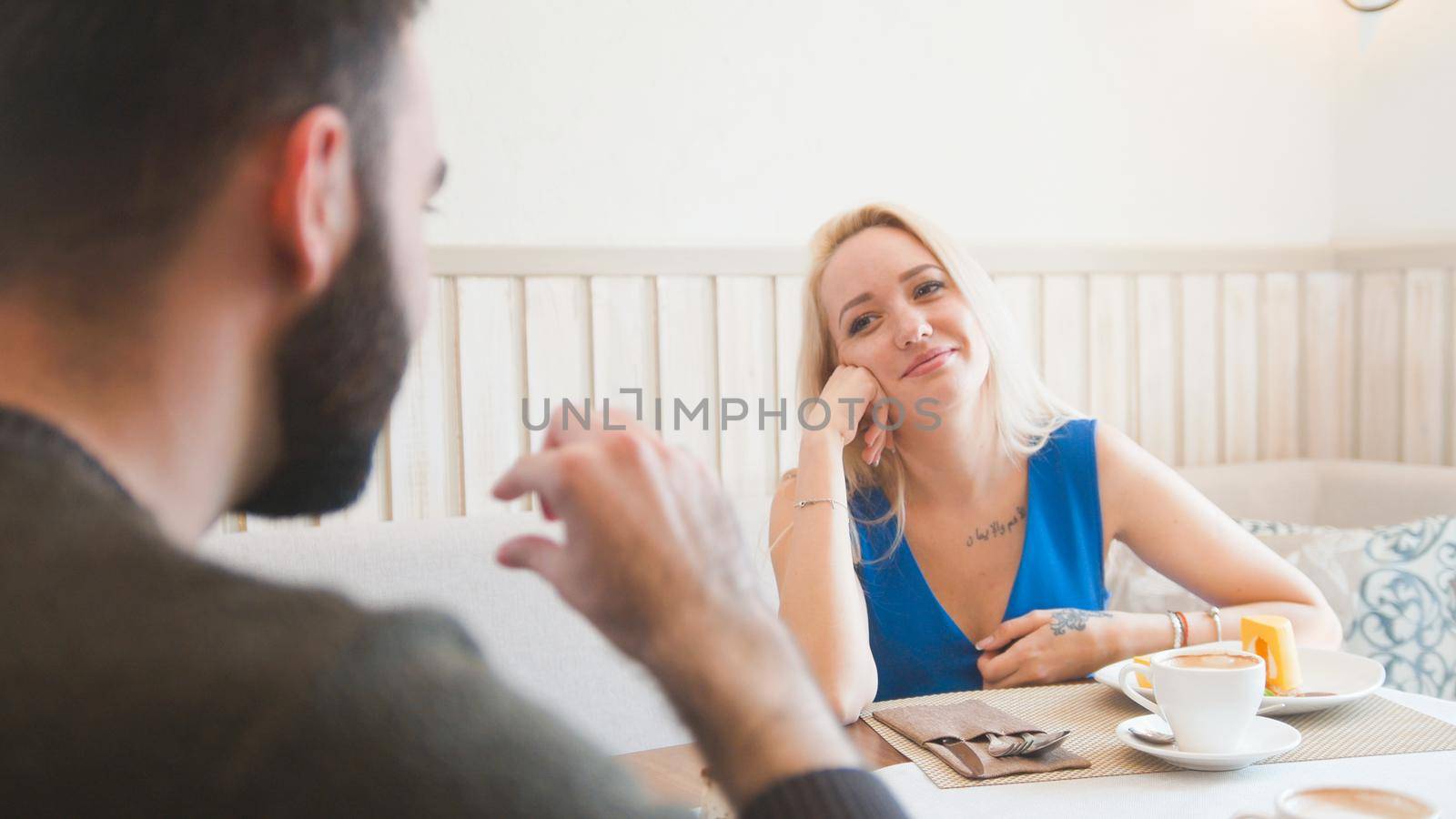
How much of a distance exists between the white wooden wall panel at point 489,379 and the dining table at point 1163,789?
1.23m

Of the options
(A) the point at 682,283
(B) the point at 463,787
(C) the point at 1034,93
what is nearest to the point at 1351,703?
(B) the point at 463,787

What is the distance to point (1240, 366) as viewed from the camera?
2.92 metres

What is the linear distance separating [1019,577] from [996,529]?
11 cm

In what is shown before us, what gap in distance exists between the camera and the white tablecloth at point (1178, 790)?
3.18ft

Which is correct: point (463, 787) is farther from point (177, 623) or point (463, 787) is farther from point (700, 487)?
point (700, 487)

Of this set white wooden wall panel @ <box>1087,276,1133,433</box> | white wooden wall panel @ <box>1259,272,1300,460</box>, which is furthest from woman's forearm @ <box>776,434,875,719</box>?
white wooden wall panel @ <box>1259,272,1300,460</box>

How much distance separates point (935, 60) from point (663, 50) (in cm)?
62

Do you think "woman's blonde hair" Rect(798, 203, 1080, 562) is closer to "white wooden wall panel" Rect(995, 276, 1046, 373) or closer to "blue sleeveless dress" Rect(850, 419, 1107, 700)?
"blue sleeveless dress" Rect(850, 419, 1107, 700)

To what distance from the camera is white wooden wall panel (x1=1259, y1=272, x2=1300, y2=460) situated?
295 centimetres

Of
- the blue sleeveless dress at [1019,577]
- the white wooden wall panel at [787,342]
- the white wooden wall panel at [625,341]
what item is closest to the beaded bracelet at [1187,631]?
the blue sleeveless dress at [1019,577]

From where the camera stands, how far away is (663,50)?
93.4 inches

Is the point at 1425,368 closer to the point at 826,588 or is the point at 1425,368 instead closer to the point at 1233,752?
the point at 826,588

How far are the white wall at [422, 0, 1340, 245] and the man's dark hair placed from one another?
5.61ft

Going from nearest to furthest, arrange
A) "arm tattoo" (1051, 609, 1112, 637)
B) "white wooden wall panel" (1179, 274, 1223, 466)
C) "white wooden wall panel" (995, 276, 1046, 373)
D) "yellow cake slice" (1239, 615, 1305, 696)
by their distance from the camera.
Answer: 1. "yellow cake slice" (1239, 615, 1305, 696)
2. "arm tattoo" (1051, 609, 1112, 637)
3. "white wooden wall panel" (995, 276, 1046, 373)
4. "white wooden wall panel" (1179, 274, 1223, 466)
